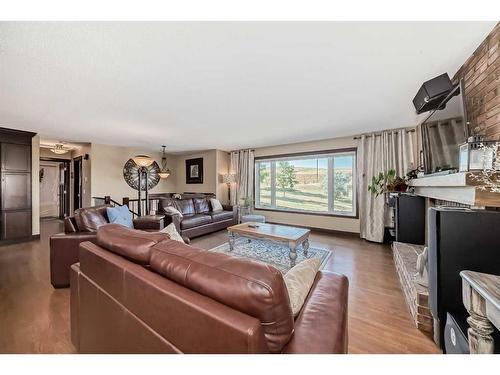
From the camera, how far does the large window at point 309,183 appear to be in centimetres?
463

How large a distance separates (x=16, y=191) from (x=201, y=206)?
141 inches

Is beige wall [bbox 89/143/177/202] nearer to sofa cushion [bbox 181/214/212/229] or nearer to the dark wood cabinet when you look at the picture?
the dark wood cabinet

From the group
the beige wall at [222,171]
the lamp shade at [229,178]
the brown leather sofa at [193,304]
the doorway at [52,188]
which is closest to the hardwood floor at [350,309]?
the brown leather sofa at [193,304]

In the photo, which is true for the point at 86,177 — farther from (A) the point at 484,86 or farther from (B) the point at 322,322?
(A) the point at 484,86

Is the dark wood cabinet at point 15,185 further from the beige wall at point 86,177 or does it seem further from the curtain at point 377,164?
the curtain at point 377,164

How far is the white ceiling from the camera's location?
135 centimetres

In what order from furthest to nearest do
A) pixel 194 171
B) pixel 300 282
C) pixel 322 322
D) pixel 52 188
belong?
pixel 52 188, pixel 194 171, pixel 300 282, pixel 322 322

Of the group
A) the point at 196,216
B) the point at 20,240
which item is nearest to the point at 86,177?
the point at 20,240

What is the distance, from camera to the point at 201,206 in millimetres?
5125

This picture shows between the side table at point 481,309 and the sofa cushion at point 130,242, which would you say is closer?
the side table at point 481,309

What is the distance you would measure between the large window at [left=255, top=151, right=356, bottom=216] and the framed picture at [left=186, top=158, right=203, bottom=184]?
185 cm

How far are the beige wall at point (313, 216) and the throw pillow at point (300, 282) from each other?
369 cm

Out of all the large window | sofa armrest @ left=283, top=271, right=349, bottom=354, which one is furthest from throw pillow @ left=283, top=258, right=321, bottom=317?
the large window
